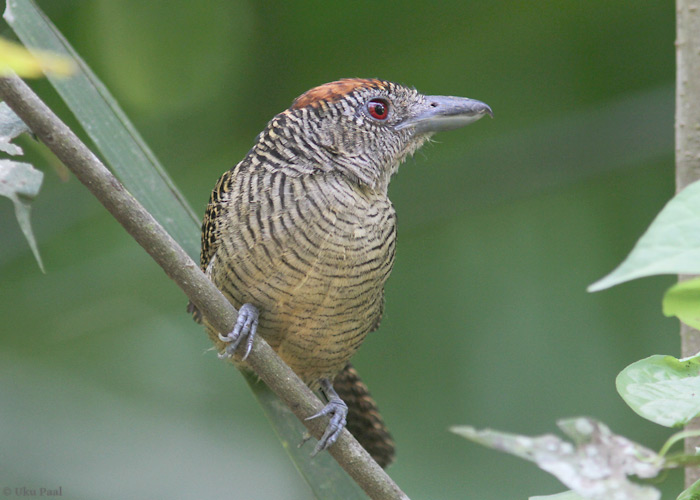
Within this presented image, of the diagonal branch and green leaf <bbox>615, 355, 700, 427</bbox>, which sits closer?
green leaf <bbox>615, 355, 700, 427</bbox>

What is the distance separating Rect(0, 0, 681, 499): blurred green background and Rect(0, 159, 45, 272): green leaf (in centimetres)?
195

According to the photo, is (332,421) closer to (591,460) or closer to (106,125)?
(106,125)

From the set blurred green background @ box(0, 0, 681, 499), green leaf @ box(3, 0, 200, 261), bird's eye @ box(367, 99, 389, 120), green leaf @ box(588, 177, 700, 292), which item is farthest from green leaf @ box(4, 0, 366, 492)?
blurred green background @ box(0, 0, 681, 499)

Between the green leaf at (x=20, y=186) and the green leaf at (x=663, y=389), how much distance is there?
0.87 m

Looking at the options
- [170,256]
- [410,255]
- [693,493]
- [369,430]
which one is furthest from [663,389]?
[410,255]

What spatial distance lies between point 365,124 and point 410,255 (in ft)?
4.80

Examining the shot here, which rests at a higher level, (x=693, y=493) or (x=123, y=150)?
(x=123, y=150)

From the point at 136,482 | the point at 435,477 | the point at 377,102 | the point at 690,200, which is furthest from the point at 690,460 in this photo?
the point at 136,482

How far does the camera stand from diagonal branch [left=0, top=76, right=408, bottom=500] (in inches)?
41.3

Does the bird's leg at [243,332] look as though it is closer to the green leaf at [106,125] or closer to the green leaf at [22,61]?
the green leaf at [106,125]

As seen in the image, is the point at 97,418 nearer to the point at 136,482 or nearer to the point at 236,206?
the point at 136,482

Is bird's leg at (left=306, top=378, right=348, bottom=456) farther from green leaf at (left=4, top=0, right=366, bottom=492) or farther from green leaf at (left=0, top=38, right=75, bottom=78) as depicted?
green leaf at (left=0, top=38, right=75, bottom=78)

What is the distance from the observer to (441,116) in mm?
2031

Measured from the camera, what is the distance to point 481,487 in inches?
118
